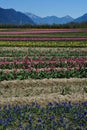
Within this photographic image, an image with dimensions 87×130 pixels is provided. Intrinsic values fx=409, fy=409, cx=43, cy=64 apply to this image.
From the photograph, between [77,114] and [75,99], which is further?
[75,99]

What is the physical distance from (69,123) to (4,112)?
1954 millimetres

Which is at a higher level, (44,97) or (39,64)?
(44,97)

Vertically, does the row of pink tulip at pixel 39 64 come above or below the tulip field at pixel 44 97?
below

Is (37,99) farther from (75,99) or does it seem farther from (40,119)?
(40,119)

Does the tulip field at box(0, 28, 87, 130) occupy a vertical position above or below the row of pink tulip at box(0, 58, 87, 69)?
above

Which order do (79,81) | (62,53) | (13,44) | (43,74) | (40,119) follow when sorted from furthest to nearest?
(13,44)
(62,53)
(43,74)
(79,81)
(40,119)

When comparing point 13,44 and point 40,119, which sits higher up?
point 40,119

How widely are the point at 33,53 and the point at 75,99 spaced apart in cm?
1700

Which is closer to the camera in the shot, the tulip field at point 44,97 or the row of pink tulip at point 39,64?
Result: the tulip field at point 44,97

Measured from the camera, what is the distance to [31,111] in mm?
11664

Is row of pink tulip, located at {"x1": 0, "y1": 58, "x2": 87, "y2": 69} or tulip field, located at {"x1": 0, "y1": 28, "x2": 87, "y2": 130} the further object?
row of pink tulip, located at {"x1": 0, "y1": 58, "x2": 87, "y2": 69}

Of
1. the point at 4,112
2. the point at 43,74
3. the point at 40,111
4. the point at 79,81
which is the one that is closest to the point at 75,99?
the point at 40,111

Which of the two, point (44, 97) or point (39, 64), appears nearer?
point (44, 97)

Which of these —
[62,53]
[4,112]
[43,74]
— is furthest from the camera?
[62,53]
